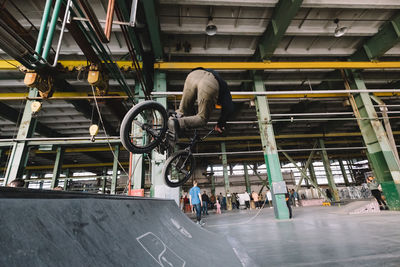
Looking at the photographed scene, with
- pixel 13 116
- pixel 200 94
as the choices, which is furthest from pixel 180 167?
pixel 13 116

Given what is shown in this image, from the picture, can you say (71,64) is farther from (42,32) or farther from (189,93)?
(189,93)

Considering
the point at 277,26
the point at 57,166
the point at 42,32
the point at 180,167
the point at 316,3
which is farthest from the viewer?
the point at 57,166

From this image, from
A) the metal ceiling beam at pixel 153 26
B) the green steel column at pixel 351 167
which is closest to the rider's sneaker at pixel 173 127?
the metal ceiling beam at pixel 153 26

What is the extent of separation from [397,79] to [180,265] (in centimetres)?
1451

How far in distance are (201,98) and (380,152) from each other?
9352mm

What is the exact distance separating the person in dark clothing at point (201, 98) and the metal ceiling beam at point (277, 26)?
204 inches

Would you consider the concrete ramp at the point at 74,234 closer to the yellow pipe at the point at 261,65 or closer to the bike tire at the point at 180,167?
A: the bike tire at the point at 180,167

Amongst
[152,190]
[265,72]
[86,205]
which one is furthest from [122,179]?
[86,205]

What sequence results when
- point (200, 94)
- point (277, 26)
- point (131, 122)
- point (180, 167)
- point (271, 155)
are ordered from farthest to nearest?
point (271, 155), point (277, 26), point (180, 167), point (131, 122), point (200, 94)

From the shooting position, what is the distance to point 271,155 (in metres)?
7.41

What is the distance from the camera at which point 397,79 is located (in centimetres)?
1013

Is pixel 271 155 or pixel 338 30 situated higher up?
pixel 338 30

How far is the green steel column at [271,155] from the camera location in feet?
22.6

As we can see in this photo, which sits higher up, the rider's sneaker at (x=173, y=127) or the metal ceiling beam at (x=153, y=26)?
the metal ceiling beam at (x=153, y=26)
